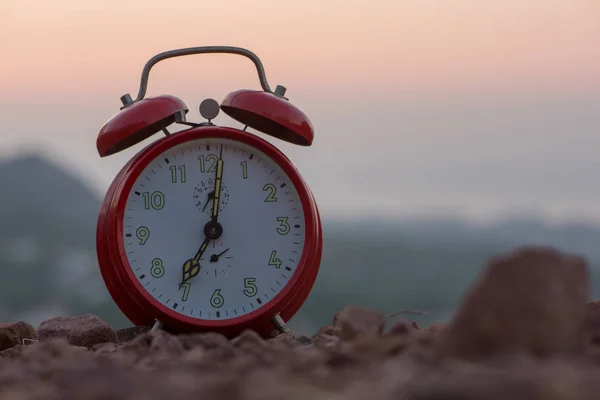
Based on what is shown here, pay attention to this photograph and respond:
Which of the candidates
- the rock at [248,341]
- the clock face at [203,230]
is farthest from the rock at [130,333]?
the rock at [248,341]

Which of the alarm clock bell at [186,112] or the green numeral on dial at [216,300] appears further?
the alarm clock bell at [186,112]

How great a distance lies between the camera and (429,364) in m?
1.85

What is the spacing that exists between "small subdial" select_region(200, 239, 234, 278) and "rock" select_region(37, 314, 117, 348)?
370 mm

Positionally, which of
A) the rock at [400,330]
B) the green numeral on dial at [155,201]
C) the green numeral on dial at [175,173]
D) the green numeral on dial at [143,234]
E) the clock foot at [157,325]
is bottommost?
the clock foot at [157,325]

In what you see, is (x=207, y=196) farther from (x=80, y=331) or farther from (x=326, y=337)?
(x=326, y=337)

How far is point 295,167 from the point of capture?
3.60 m

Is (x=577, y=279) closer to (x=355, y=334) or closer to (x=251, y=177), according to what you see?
(x=355, y=334)

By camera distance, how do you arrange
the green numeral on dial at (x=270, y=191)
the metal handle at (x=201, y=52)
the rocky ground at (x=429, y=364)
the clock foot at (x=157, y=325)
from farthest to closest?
1. the metal handle at (x=201, y=52)
2. the green numeral on dial at (x=270, y=191)
3. the clock foot at (x=157, y=325)
4. the rocky ground at (x=429, y=364)

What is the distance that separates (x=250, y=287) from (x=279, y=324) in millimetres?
154

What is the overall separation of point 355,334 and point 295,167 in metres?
1.08

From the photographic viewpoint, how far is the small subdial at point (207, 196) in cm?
352

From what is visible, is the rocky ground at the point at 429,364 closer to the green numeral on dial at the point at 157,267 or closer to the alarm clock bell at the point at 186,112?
the green numeral on dial at the point at 157,267

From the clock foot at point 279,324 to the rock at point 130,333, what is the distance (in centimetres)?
42

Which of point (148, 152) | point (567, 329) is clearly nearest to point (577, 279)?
point (567, 329)
